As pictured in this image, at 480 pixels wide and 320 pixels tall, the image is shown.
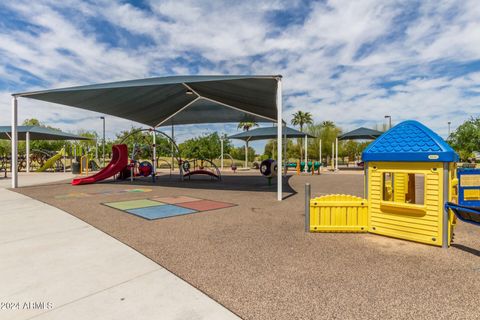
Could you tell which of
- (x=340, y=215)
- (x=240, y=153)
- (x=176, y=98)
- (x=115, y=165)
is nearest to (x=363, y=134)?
(x=176, y=98)

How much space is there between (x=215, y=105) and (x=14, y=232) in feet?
35.8

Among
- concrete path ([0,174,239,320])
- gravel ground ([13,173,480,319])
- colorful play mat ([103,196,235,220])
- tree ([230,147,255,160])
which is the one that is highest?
tree ([230,147,255,160])

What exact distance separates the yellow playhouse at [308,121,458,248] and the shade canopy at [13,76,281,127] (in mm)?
4590

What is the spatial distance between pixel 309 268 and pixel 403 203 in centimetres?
240

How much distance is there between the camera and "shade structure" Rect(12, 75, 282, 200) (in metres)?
8.98

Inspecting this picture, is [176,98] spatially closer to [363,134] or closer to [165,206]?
[165,206]

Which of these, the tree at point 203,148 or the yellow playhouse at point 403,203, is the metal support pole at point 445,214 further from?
the tree at point 203,148

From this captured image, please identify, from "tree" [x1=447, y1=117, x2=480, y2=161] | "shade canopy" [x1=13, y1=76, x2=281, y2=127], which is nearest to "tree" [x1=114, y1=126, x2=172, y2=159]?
"shade canopy" [x1=13, y1=76, x2=281, y2=127]

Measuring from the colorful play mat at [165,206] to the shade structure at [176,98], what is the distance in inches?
101

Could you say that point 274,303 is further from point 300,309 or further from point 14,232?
point 14,232

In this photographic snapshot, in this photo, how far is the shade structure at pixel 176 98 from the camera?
354 inches

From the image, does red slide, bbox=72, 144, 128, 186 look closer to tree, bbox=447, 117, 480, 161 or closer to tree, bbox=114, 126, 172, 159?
tree, bbox=114, 126, 172, 159

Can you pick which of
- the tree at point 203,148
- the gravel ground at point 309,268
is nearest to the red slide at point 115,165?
the gravel ground at point 309,268

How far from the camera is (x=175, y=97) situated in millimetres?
12953
